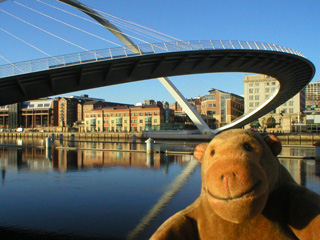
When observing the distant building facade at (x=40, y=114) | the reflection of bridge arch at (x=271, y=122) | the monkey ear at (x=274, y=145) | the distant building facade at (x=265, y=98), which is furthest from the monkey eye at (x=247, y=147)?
the distant building facade at (x=40, y=114)

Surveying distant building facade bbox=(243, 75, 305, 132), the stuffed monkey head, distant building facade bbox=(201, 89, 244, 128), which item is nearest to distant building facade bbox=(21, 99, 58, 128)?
distant building facade bbox=(201, 89, 244, 128)

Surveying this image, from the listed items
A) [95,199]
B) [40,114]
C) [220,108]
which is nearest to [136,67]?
[95,199]

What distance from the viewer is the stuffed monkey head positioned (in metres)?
2.57

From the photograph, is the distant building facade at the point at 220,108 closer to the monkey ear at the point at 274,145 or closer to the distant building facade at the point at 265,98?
the distant building facade at the point at 265,98

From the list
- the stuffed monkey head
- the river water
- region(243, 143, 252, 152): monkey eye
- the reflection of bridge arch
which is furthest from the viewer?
the reflection of bridge arch

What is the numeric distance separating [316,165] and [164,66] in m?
10.7

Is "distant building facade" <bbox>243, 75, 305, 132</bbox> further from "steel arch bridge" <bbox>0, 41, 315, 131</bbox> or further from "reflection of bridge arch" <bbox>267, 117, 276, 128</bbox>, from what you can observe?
"steel arch bridge" <bbox>0, 41, 315, 131</bbox>

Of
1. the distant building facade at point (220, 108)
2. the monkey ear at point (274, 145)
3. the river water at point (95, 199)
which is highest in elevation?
the distant building facade at point (220, 108)

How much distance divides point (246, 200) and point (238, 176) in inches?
8.0

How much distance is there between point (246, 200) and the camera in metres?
2.56

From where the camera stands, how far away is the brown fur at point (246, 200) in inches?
102

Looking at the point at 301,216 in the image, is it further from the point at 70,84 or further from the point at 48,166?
the point at 70,84

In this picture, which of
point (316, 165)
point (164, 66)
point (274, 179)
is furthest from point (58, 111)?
point (274, 179)

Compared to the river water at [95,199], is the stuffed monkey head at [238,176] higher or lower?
higher
